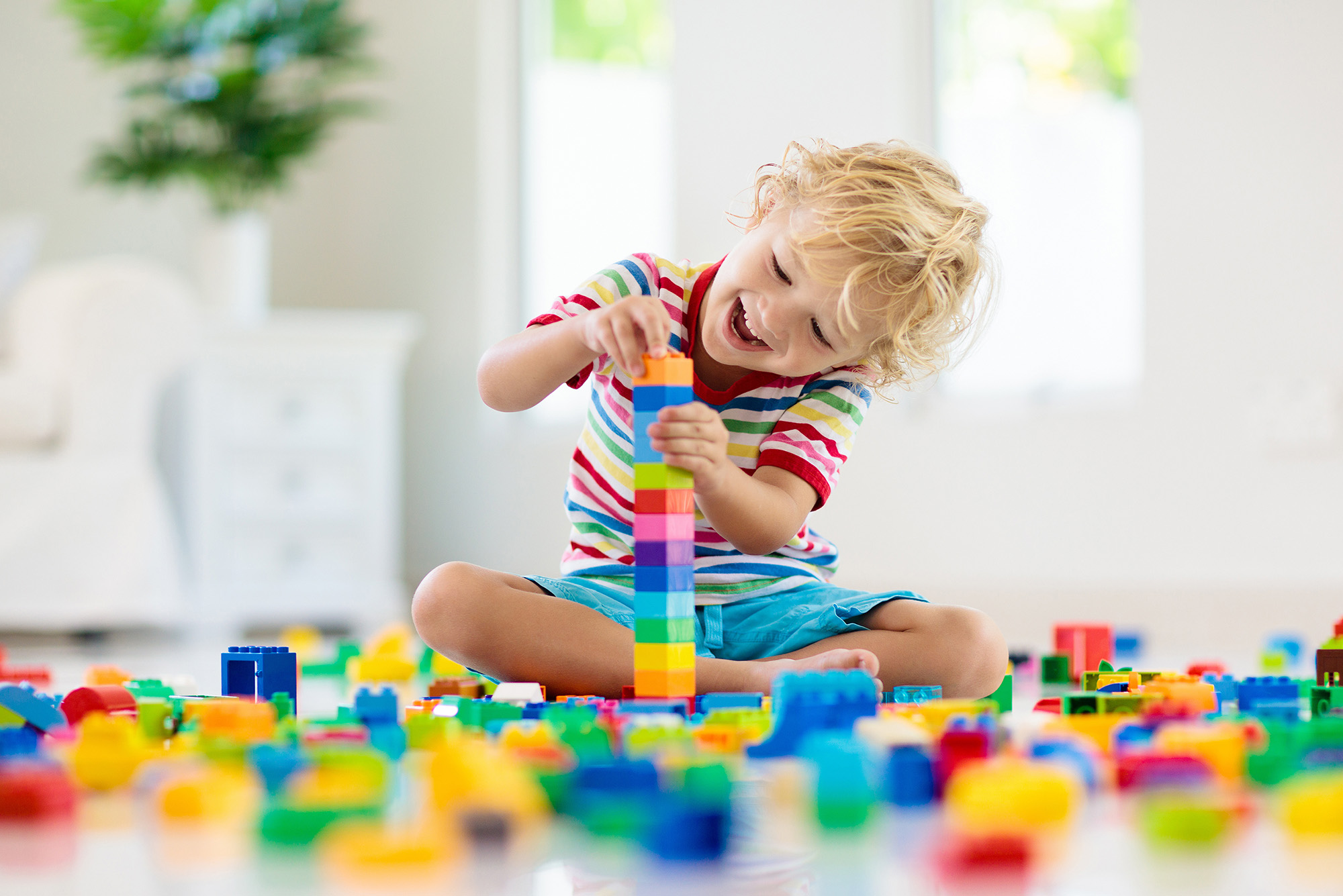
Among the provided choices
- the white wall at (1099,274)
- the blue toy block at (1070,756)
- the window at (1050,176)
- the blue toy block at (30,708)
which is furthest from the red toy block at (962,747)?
the window at (1050,176)

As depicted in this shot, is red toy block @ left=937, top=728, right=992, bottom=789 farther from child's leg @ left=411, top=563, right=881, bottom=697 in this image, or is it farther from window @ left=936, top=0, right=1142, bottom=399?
window @ left=936, top=0, right=1142, bottom=399

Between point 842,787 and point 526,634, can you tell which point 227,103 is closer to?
point 526,634

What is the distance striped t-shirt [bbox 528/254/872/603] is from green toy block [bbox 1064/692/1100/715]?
0.29 metres

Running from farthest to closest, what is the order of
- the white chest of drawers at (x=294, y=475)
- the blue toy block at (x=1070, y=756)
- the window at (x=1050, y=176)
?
the white chest of drawers at (x=294, y=475), the window at (x=1050, y=176), the blue toy block at (x=1070, y=756)

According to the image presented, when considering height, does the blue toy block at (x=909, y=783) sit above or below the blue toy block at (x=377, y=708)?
above

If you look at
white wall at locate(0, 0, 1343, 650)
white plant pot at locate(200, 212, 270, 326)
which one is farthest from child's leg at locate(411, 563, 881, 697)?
white plant pot at locate(200, 212, 270, 326)

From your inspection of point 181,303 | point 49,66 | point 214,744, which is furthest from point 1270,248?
point 49,66

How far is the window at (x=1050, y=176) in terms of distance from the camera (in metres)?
2.10

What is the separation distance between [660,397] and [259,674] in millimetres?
400

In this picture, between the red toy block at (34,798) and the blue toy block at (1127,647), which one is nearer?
the red toy block at (34,798)

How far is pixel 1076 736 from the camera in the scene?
739 millimetres

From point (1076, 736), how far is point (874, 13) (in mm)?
1870

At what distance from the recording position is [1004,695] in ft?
3.60

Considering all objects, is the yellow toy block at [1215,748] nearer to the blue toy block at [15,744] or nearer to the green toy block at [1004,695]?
the green toy block at [1004,695]
